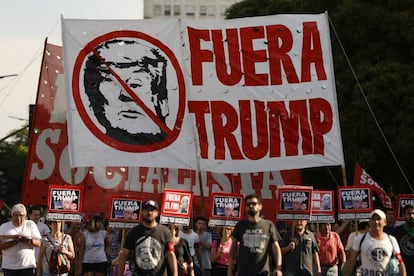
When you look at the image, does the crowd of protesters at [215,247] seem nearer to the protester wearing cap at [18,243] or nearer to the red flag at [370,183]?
the protester wearing cap at [18,243]

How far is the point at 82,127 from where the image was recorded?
23.1 metres

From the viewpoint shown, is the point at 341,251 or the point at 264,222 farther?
the point at 341,251

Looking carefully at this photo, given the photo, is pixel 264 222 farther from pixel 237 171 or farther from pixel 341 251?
pixel 237 171

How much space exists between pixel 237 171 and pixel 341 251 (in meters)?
4.21

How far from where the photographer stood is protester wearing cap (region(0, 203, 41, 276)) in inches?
646

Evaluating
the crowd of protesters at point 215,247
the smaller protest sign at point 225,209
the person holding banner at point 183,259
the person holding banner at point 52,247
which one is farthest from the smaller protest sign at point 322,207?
the person holding banner at point 52,247

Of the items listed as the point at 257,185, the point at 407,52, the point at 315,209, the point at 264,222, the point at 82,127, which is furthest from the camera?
the point at 407,52

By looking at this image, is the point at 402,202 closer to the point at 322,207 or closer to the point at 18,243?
the point at 322,207

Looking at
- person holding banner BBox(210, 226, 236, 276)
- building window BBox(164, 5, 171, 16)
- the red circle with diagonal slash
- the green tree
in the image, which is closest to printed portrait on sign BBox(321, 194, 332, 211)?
person holding banner BBox(210, 226, 236, 276)

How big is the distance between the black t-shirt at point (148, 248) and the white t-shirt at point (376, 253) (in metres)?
2.40

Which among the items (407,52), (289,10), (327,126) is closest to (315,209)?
(327,126)

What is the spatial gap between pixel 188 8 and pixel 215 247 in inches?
5145

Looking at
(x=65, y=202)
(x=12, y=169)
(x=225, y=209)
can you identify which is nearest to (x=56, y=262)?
(x=65, y=202)

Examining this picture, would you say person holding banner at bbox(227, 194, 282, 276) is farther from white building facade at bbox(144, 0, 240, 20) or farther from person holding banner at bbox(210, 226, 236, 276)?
white building facade at bbox(144, 0, 240, 20)
